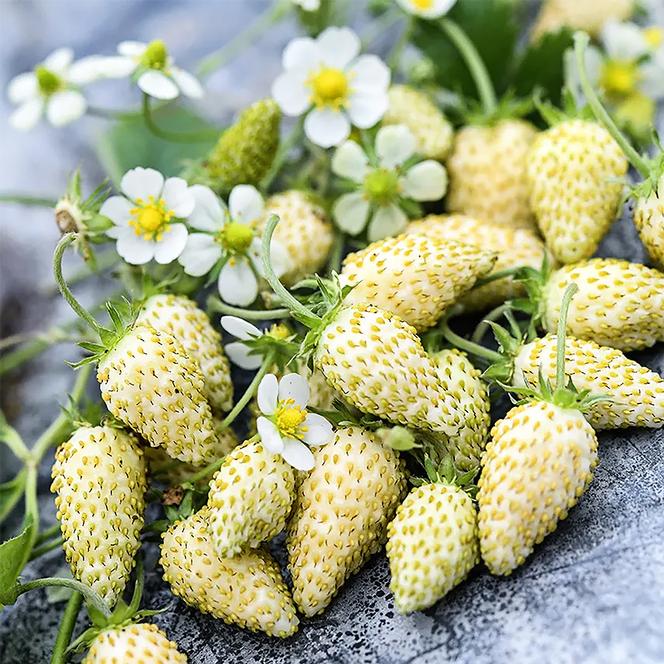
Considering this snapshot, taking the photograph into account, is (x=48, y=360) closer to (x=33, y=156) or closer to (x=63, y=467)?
(x=33, y=156)

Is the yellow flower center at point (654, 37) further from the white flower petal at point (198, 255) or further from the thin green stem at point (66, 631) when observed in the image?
the thin green stem at point (66, 631)

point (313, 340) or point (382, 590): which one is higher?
point (313, 340)

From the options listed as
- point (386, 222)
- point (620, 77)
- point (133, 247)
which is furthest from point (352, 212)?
point (620, 77)

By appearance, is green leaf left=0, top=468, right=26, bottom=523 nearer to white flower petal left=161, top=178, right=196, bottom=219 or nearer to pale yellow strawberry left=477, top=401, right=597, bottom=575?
white flower petal left=161, top=178, right=196, bottom=219

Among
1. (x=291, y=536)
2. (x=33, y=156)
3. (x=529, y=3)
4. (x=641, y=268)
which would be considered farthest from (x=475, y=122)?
(x=33, y=156)

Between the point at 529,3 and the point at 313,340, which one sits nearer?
the point at 313,340

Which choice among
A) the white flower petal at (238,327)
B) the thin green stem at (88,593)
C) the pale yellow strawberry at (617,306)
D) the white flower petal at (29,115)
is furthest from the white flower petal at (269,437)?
the white flower petal at (29,115)

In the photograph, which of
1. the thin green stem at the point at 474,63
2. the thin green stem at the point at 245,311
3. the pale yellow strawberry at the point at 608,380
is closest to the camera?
the pale yellow strawberry at the point at 608,380

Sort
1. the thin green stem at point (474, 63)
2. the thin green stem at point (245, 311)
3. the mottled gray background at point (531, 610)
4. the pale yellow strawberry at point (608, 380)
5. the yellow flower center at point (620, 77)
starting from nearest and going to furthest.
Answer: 1. the mottled gray background at point (531, 610)
2. the pale yellow strawberry at point (608, 380)
3. the thin green stem at point (245, 311)
4. the thin green stem at point (474, 63)
5. the yellow flower center at point (620, 77)
